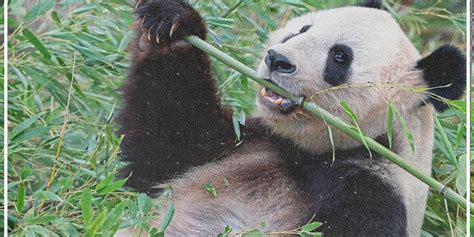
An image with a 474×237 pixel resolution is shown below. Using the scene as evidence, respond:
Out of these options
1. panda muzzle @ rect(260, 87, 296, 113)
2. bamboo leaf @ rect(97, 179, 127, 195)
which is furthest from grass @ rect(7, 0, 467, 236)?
panda muzzle @ rect(260, 87, 296, 113)

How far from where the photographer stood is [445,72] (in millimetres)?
2428

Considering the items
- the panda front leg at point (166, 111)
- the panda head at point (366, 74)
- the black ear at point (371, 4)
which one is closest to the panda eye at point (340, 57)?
the panda head at point (366, 74)

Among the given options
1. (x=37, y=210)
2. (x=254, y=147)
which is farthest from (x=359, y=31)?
(x=37, y=210)

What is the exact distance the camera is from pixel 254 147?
268cm

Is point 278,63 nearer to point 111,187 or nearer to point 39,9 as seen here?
point 111,187

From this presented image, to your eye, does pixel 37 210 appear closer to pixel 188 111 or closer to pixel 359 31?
pixel 188 111

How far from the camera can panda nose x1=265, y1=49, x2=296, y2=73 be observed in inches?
91.7

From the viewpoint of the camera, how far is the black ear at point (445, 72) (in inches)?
94.3

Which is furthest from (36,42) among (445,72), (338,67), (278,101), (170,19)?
(445,72)

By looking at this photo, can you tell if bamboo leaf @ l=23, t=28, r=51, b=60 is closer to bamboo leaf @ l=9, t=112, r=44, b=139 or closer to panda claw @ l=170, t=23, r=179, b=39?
bamboo leaf @ l=9, t=112, r=44, b=139

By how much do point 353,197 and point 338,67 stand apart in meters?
0.33

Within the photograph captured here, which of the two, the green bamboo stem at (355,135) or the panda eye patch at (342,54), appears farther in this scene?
the panda eye patch at (342,54)

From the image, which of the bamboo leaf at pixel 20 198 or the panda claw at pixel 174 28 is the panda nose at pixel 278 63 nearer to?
the panda claw at pixel 174 28

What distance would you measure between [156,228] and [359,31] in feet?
2.30
